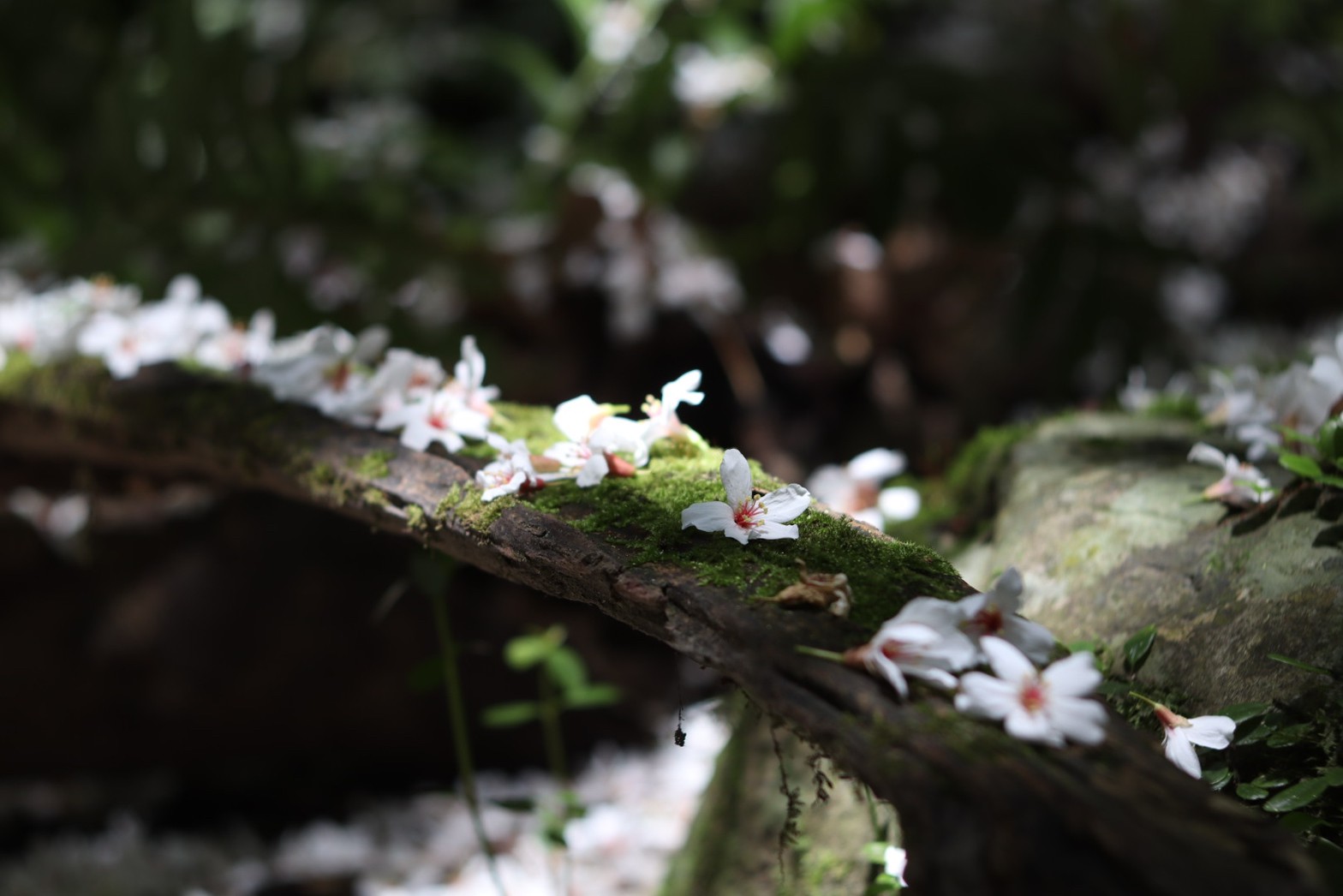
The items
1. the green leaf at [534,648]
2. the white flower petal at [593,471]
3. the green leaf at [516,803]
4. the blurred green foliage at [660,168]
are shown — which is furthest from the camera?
the blurred green foliage at [660,168]

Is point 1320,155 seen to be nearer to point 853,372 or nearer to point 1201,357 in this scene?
point 1201,357

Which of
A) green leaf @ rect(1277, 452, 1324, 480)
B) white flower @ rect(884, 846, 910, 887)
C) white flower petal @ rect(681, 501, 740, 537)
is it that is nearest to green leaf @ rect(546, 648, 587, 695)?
white flower @ rect(884, 846, 910, 887)

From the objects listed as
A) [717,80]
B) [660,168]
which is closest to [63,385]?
[660,168]

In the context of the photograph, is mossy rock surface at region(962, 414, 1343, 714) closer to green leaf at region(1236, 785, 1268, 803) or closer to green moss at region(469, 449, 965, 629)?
green leaf at region(1236, 785, 1268, 803)

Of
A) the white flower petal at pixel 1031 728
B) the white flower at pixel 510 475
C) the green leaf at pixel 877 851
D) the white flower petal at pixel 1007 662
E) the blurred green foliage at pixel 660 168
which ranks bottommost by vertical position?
the white flower petal at pixel 1031 728

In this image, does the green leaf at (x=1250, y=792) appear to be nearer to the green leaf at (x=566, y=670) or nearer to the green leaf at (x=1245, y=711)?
the green leaf at (x=1245, y=711)

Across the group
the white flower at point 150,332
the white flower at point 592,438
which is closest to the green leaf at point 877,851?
the white flower at point 592,438
